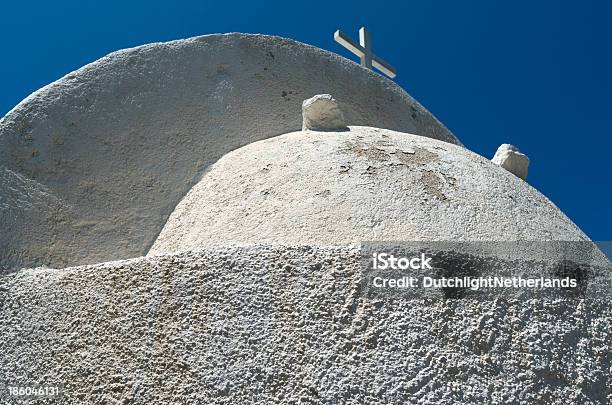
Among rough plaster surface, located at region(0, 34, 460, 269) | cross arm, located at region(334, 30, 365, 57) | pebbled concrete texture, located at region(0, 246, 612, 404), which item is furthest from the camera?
cross arm, located at region(334, 30, 365, 57)

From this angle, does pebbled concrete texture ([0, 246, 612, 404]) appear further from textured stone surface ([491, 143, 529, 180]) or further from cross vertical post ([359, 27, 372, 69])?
cross vertical post ([359, 27, 372, 69])

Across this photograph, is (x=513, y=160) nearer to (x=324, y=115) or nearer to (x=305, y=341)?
(x=324, y=115)

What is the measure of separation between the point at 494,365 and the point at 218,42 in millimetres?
3007

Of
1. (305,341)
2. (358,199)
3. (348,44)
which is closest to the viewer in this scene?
(305,341)

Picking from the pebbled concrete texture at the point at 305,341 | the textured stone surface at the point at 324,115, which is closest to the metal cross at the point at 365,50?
the textured stone surface at the point at 324,115

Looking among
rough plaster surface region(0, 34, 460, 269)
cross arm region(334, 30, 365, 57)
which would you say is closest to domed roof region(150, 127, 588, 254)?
A: rough plaster surface region(0, 34, 460, 269)

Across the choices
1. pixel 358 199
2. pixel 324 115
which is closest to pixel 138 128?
pixel 324 115

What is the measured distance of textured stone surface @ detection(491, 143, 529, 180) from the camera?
4.18 metres

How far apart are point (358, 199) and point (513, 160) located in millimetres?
1444

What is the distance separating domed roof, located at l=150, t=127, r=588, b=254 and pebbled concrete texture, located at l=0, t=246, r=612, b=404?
0.52m

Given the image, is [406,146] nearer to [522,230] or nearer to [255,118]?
[522,230]

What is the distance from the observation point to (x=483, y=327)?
2375 millimetres

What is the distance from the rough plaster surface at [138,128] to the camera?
362 centimetres

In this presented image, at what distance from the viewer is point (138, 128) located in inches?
161
